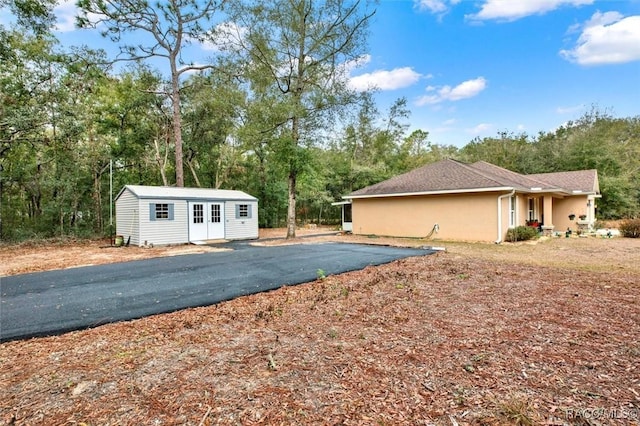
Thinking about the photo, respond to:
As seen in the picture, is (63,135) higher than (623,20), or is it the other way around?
(623,20)

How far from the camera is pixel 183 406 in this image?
6.98 ft

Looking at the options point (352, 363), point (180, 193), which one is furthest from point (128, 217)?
point (352, 363)

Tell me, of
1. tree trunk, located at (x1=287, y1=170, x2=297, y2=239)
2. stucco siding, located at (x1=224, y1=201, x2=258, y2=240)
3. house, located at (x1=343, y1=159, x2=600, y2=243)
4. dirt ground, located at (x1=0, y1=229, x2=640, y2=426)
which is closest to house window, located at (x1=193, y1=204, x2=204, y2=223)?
stucco siding, located at (x1=224, y1=201, x2=258, y2=240)

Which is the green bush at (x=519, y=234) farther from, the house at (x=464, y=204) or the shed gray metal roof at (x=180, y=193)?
the shed gray metal roof at (x=180, y=193)

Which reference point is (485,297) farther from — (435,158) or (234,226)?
(435,158)

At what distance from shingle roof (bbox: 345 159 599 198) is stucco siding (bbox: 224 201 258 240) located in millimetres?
5273

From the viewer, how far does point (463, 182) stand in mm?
13219

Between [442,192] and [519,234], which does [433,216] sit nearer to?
[442,192]

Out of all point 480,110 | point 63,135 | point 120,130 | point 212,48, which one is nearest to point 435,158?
point 480,110

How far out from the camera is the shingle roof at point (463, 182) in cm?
1279

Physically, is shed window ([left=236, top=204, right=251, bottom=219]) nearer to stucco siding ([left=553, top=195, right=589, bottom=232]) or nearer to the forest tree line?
the forest tree line

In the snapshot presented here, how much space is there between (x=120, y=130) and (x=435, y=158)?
86.6 feet

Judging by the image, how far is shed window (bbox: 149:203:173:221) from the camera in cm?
1206

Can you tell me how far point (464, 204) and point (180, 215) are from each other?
38.8ft
